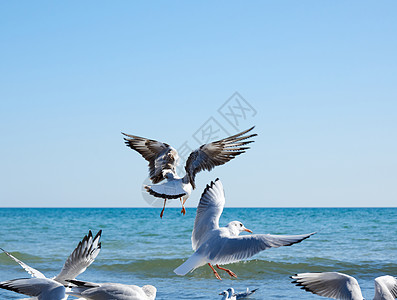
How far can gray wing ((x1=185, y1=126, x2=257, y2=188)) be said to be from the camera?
675cm

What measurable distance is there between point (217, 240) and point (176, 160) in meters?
2.09

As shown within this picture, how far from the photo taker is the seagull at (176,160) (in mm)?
6586

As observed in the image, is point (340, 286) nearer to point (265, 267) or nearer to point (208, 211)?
point (208, 211)

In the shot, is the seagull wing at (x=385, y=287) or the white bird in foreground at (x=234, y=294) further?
the white bird in foreground at (x=234, y=294)

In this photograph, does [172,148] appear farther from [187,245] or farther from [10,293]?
[187,245]

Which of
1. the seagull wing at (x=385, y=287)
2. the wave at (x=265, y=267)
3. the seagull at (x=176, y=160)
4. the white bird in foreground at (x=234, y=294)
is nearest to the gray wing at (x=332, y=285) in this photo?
the seagull wing at (x=385, y=287)

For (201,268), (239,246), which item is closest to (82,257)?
(239,246)

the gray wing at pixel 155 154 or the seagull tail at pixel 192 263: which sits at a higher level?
the gray wing at pixel 155 154

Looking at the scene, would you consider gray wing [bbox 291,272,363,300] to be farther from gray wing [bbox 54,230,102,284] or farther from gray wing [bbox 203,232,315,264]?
gray wing [bbox 54,230,102,284]

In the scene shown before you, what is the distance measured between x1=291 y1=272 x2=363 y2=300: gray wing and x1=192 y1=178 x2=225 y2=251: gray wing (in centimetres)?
99

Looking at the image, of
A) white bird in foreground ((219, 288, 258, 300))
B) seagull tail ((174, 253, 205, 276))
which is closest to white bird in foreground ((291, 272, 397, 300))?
seagull tail ((174, 253, 205, 276))

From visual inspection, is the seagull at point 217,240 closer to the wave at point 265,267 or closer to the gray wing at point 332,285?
the gray wing at point 332,285

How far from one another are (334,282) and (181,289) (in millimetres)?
5355

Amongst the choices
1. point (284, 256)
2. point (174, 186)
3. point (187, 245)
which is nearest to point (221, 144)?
point (174, 186)
